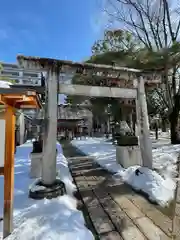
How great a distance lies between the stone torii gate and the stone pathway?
1055 mm

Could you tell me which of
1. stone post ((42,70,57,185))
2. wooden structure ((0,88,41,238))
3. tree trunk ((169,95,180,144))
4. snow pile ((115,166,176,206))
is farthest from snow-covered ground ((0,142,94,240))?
tree trunk ((169,95,180,144))

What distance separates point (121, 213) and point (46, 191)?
1.56 metres

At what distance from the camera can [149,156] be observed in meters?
5.06

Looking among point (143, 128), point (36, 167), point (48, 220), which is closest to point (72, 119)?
point (36, 167)

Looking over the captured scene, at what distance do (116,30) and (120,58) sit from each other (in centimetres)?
488

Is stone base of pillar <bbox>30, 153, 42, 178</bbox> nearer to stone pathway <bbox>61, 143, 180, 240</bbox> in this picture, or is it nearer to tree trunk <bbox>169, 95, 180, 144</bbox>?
stone pathway <bbox>61, 143, 180, 240</bbox>

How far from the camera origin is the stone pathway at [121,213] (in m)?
2.51

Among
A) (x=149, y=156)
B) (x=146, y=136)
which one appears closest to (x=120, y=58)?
(x=146, y=136)

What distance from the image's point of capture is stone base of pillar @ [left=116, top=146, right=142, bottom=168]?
609cm

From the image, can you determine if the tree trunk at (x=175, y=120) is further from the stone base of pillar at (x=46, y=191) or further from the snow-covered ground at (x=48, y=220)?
the stone base of pillar at (x=46, y=191)

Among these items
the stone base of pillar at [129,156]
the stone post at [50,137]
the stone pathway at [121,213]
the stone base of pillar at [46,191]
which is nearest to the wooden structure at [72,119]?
the stone base of pillar at [129,156]

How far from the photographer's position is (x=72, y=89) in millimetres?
4391

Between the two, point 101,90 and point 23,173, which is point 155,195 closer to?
point 101,90

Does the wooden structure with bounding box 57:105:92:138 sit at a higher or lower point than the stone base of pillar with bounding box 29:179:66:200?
higher
